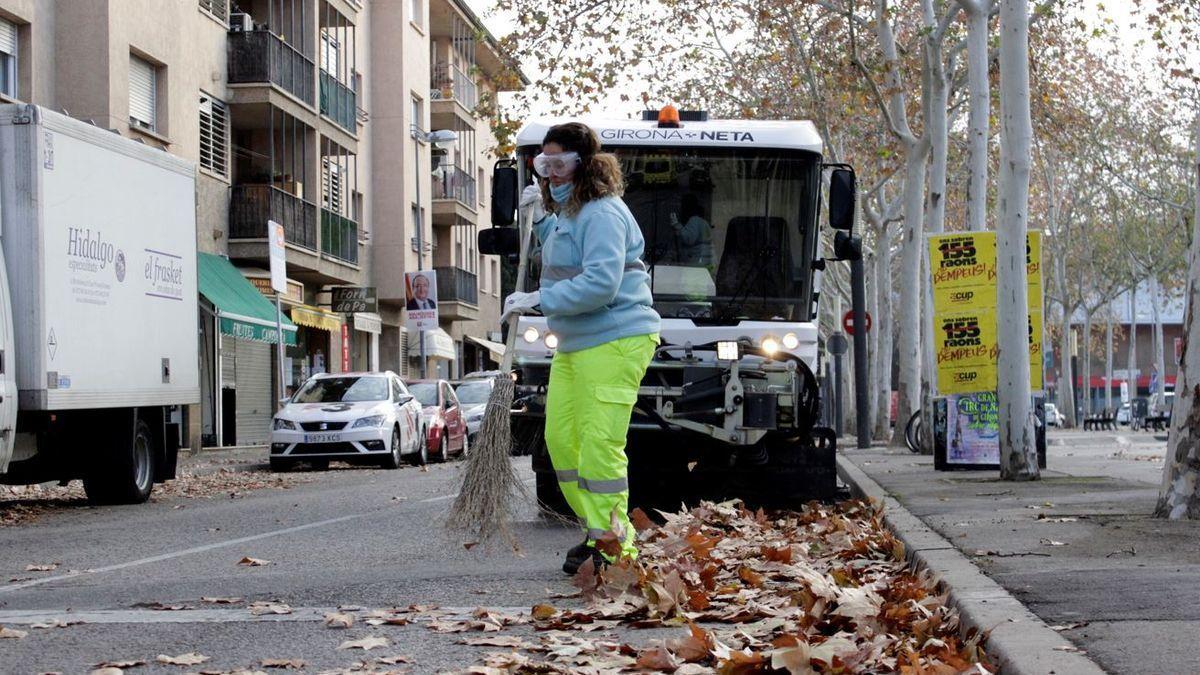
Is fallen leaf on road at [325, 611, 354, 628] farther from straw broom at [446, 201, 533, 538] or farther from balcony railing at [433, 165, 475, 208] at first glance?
balcony railing at [433, 165, 475, 208]

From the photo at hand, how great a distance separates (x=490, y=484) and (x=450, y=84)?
162 feet

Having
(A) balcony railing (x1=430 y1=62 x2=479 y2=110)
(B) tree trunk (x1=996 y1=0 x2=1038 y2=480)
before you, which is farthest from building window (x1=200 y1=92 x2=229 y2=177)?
(B) tree trunk (x1=996 y1=0 x2=1038 y2=480)

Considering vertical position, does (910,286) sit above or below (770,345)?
above

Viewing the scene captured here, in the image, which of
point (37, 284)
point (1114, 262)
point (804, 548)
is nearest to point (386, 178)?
point (1114, 262)

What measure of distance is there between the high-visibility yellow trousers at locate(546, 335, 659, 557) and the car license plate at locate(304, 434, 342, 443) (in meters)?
16.7

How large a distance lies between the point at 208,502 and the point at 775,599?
34.7 ft

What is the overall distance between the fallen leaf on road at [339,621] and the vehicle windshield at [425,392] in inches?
872

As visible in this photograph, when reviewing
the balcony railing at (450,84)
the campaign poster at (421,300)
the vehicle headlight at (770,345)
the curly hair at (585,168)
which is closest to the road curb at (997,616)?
the curly hair at (585,168)

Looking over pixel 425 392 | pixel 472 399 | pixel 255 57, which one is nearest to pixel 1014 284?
pixel 425 392

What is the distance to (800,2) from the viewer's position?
1003 inches

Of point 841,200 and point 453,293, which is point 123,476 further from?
point 453,293

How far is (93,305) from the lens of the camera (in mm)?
14516

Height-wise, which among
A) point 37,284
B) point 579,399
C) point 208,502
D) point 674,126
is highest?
point 674,126

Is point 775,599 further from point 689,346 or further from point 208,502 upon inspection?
point 208,502
